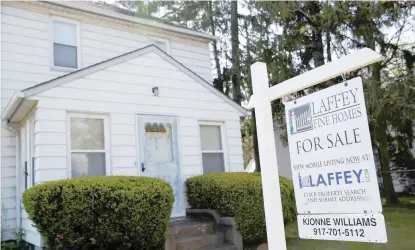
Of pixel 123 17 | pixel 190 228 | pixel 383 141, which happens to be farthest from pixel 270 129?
pixel 383 141

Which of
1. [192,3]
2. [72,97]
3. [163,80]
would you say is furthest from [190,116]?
[192,3]

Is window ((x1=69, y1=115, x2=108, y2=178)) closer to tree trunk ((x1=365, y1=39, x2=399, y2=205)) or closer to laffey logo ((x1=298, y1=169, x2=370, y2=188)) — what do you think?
laffey logo ((x1=298, y1=169, x2=370, y2=188))

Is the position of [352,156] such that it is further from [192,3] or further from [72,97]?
[192,3]

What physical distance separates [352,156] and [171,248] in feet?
13.5

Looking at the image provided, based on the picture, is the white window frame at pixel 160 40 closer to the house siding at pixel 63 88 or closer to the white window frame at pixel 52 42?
the house siding at pixel 63 88

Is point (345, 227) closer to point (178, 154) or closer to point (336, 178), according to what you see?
point (336, 178)

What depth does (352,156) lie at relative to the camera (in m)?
2.46

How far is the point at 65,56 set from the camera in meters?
9.07

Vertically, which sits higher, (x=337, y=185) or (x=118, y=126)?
(x=118, y=126)

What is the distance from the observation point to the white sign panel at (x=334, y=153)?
2.41 metres

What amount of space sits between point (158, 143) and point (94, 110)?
1478 millimetres

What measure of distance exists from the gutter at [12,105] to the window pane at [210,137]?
3.71 m

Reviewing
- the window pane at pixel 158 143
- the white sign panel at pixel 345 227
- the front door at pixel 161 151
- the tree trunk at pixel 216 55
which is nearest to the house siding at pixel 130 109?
the front door at pixel 161 151

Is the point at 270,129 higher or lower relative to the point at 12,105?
lower
